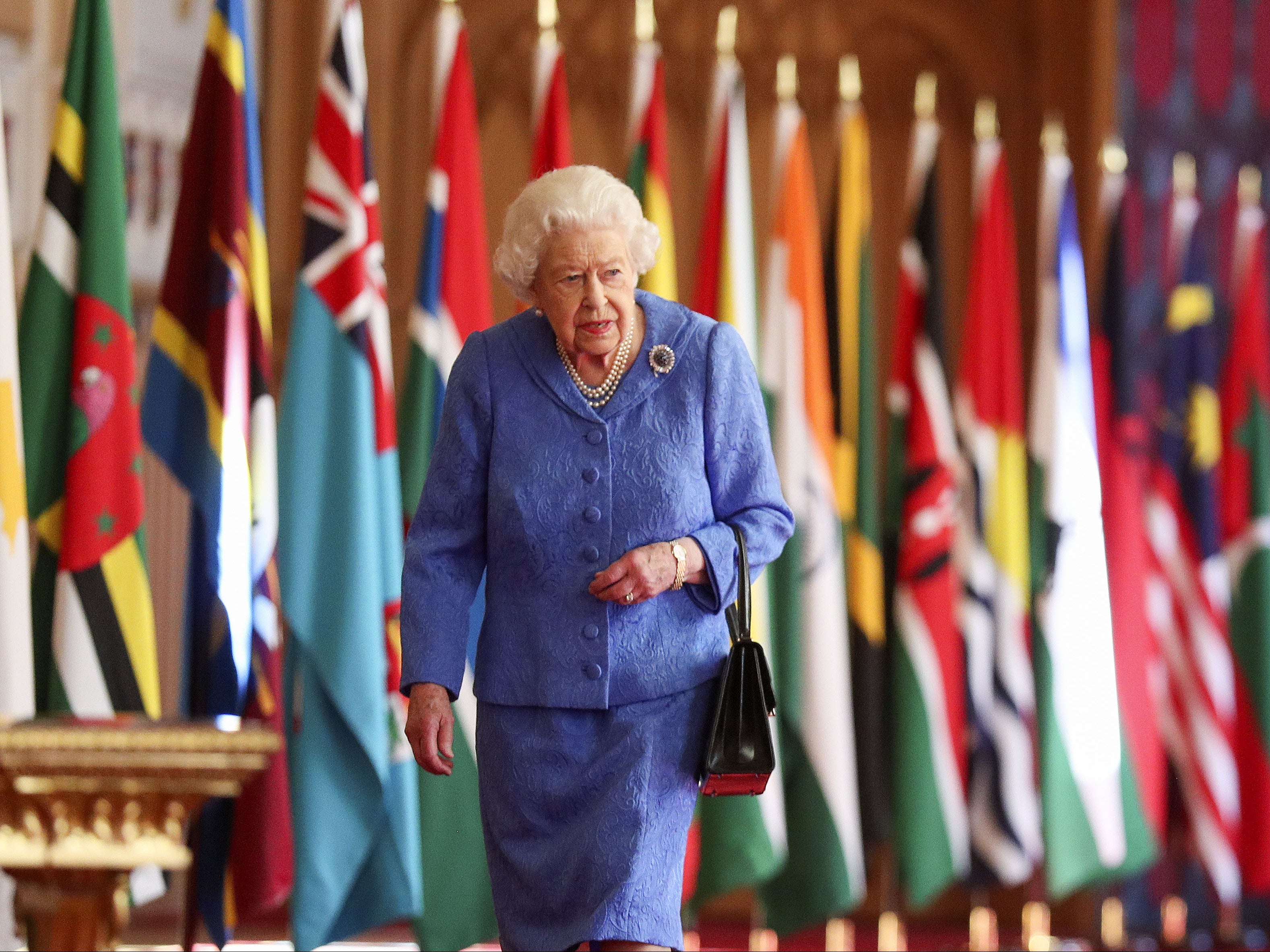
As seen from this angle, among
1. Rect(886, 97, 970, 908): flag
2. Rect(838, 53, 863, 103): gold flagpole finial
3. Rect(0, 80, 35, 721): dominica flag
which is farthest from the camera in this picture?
Rect(838, 53, 863, 103): gold flagpole finial

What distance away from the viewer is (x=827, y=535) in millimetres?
4680

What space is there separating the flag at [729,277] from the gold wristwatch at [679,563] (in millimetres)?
2126

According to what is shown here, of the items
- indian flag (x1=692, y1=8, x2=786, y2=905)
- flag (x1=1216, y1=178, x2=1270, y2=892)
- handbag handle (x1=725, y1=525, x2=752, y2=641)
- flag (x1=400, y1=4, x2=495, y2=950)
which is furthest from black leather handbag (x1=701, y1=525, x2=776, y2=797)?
flag (x1=1216, y1=178, x2=1270, y2=892)

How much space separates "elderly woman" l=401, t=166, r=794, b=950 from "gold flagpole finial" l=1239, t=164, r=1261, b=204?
366 centimetres

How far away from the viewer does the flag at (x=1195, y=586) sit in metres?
4.96

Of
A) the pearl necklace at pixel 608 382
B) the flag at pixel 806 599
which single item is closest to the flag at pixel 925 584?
the flag at pixel 806 599

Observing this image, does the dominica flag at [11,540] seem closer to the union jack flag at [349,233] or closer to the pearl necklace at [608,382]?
the union jack flag at [349,233]

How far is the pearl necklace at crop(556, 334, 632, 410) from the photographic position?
8.09ft

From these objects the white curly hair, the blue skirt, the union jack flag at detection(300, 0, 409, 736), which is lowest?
the blue skirt

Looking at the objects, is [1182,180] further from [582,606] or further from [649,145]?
[582,606]

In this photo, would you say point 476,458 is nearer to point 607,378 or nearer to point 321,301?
point 607,378

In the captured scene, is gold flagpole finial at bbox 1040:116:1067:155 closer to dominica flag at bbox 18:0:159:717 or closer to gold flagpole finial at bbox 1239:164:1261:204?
gold flagpole finial at bbox 1239:164:1261:204

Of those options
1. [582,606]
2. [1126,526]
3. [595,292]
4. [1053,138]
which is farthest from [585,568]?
[1053,138]

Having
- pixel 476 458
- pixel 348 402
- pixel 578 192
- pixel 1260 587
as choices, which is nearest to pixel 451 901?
pixel 348 402
